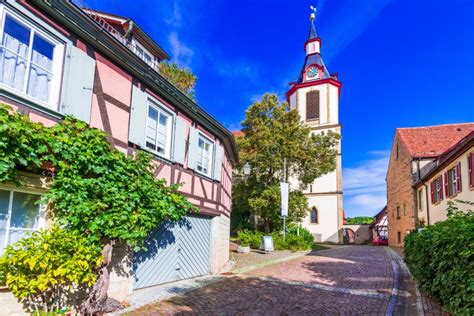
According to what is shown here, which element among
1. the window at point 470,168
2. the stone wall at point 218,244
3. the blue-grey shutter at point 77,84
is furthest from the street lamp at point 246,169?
the blue-grey shutter at point 77,84

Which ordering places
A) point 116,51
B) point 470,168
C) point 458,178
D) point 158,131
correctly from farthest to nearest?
point 458,178
point 470,168
point 158,131
point 116,51

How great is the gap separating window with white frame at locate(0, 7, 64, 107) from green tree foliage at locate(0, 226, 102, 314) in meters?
2.26

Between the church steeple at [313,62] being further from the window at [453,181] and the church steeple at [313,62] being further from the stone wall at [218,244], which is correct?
the stone wall at [218,244]

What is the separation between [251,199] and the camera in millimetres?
22891

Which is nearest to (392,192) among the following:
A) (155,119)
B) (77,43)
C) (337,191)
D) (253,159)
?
(337,191)

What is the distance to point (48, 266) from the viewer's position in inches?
201

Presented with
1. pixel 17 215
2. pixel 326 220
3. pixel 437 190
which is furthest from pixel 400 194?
pixel 17 215

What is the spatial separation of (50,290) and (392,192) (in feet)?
102

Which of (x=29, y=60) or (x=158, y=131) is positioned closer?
(x=29, y=60)

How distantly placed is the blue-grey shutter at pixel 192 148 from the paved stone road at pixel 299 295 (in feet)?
10.9

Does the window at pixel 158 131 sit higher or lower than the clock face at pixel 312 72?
lower

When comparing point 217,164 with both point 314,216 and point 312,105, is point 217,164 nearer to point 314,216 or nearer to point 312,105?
point 314,216

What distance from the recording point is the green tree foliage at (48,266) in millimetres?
4895

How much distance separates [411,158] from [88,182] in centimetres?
2312
